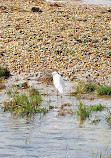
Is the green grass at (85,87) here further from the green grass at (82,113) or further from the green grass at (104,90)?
the green grass at (82,113)

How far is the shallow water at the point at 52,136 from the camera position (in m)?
9.31

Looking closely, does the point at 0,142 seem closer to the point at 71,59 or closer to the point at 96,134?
the point at 96,134

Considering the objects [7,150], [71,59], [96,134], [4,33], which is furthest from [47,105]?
[4,33]

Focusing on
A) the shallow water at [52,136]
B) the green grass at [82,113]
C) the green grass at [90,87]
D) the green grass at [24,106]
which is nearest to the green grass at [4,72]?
the green grass at [90,87]

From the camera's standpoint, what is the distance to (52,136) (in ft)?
33.9

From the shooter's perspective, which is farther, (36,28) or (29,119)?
(36,28)

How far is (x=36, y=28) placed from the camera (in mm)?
A: 19625

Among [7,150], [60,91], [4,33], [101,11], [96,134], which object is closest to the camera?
[7,150]

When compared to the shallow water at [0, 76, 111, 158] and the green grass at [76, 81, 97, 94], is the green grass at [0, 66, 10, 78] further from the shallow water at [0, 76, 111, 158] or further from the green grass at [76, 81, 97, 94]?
the shallow water at [0, 76, 111, 158]

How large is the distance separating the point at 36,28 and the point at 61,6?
14.2 feet

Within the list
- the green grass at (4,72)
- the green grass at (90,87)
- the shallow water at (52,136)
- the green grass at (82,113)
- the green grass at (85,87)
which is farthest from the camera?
the green grass at (4,72)

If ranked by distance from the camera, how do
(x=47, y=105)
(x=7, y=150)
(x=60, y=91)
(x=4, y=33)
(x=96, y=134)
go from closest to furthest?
(x=7, y=150) < (x=96, y=134) < (x=47, y=105) < (x=60, y=91) < (x=4, y=33)

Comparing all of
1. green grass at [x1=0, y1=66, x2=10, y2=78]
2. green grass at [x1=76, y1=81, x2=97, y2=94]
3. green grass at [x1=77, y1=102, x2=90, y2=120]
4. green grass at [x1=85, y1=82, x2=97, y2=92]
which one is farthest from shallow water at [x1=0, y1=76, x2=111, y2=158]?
green grass at [x1=0, y1=66, x2=10, y2=78]

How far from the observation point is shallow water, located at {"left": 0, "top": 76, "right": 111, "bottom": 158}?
9.31 meters
